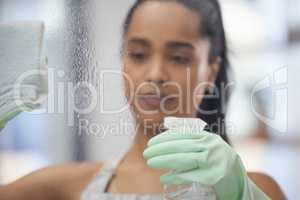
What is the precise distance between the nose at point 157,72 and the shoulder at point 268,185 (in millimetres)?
327

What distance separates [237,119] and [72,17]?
0.50 m

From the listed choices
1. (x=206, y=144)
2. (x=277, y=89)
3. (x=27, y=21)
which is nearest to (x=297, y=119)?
(x=277, y=89)

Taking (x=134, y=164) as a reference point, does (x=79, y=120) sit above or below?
above

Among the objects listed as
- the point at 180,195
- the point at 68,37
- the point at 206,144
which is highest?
the point at 68,37

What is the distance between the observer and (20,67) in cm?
108

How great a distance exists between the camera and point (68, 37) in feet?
Answer: 3.62

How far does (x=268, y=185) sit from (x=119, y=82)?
463 millimetres

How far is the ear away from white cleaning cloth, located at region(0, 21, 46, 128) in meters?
0.43

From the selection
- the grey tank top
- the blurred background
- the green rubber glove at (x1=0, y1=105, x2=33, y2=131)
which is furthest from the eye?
the green rubber glove at (x1=0, y1=105, x2=33, y2=131)

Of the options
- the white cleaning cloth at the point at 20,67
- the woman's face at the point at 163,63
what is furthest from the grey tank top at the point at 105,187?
the white cleaning cloth at the point at 20,67

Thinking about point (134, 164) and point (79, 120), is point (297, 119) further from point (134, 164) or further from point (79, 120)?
point (79, 120)

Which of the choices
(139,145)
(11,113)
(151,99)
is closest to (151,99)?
(151,99)

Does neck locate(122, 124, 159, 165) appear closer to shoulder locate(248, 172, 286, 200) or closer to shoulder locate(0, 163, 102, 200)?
shoulder locate(0, 163, 102, 200)

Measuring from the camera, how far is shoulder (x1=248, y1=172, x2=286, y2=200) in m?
1.10
